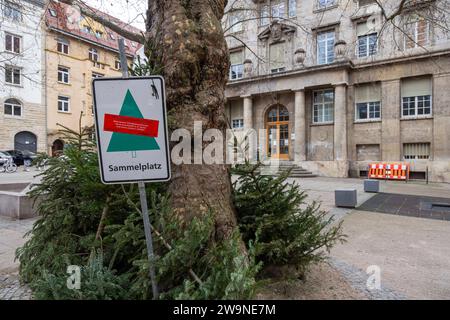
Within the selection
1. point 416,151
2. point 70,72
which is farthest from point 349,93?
point 70,72

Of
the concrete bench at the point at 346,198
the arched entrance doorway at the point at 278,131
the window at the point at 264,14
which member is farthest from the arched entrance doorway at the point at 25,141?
the concrete bench at the point at 346,198

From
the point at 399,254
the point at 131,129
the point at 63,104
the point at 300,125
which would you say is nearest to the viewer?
the point at 131,129

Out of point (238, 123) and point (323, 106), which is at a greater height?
point (323, 106)

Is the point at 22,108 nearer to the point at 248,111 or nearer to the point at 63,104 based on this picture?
the point at 63,104

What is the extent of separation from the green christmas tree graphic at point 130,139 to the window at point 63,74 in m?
33.6

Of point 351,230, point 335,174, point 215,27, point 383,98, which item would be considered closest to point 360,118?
point 383,98

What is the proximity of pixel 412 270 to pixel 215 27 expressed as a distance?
13.6 feet

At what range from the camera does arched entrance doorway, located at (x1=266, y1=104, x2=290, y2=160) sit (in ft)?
69.1

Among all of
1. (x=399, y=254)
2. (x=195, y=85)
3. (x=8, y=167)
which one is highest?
(x=195, y=85)

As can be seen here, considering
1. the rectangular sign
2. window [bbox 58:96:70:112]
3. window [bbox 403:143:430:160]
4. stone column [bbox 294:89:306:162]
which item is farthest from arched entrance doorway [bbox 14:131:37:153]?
window [bbox 403:143:430:160]

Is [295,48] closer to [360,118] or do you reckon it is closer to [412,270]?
[360,118]

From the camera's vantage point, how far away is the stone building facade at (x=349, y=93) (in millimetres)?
16130

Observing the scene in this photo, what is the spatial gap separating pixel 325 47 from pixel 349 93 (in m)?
3.85

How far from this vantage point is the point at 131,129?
2092 millimetres
